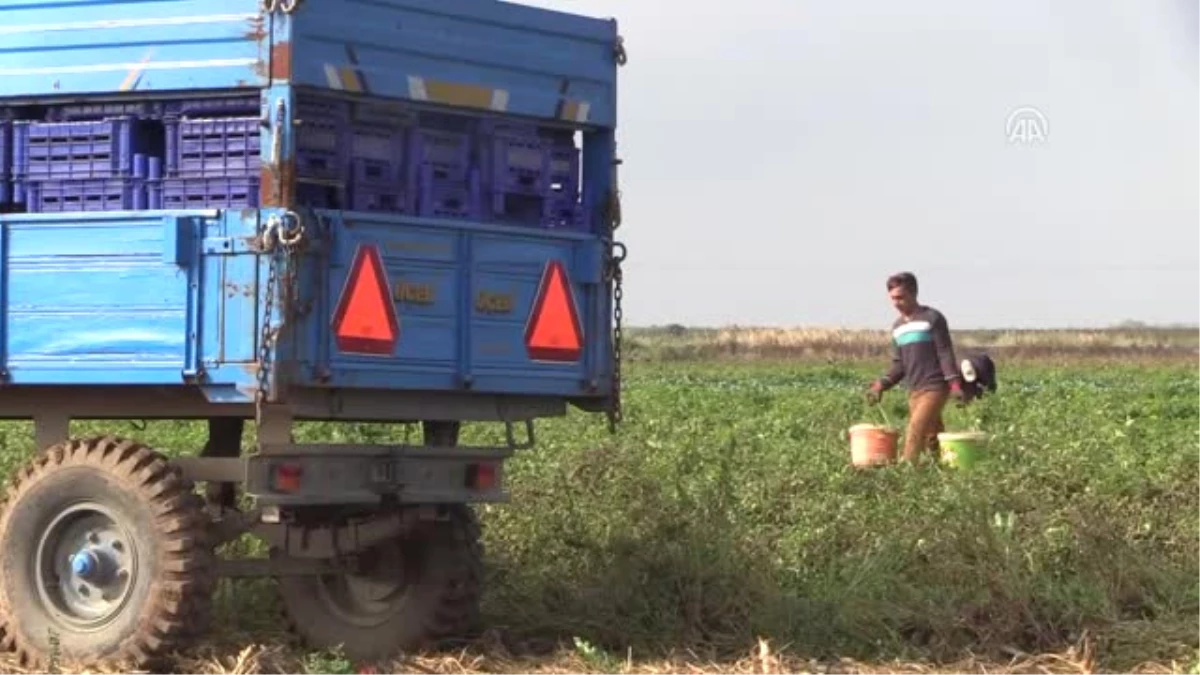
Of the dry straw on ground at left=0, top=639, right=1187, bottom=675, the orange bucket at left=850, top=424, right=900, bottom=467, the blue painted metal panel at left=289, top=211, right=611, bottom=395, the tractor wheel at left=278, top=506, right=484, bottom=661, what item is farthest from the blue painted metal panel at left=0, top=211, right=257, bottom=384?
the orange bucket at left=850, top=424, right=900, bottom=467

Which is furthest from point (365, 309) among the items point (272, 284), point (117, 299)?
point (117, 299)

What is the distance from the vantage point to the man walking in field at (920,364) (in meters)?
15.0

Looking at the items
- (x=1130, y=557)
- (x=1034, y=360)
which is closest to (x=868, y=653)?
(x=1130, y=557)

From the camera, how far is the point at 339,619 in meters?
9.93

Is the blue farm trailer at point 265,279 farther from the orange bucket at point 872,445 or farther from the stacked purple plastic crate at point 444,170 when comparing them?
the orange bucket at point 872,445

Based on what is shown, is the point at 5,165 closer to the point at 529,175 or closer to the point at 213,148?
the point at 213,148

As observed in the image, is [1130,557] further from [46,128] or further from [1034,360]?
[1034,360]

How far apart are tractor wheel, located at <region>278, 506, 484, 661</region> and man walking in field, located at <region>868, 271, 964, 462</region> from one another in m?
5.77

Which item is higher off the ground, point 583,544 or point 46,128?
point 46,128

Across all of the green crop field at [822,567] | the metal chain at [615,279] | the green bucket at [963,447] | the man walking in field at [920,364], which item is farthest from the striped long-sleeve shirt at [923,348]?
the metal chain at [615,279]

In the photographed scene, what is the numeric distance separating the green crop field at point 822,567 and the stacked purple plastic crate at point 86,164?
78.3 inches

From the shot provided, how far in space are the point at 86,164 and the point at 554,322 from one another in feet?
7.12

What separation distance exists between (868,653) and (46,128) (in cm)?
429

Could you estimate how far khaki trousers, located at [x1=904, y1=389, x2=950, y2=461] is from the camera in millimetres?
15242
